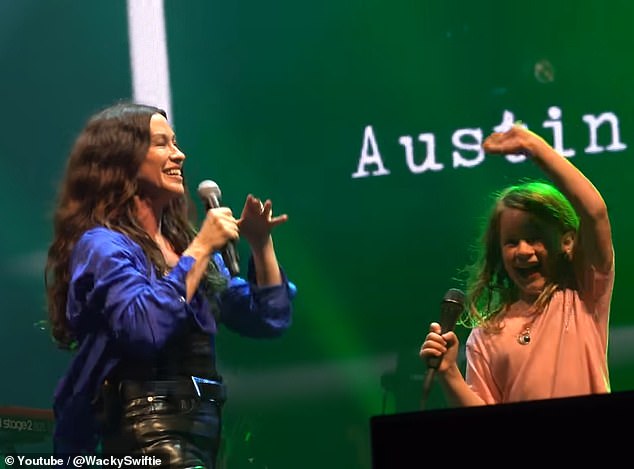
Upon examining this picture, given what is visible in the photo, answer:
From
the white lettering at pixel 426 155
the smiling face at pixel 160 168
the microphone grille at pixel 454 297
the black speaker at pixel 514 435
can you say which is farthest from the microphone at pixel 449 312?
the black speaker at pixel 514 435

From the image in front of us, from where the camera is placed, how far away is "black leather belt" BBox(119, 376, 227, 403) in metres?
2.54

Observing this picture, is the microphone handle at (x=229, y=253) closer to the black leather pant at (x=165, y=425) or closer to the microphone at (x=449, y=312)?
the black leather pant at (x=165, y=425)

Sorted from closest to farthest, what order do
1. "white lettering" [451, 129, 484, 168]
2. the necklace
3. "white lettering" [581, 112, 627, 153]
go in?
1. the necklace
2. "white lettering" [581, 112, 627, 153]
3. "white lettering" [451, 129, 484, 168]

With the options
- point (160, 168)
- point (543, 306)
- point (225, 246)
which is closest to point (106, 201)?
point (160, 168)

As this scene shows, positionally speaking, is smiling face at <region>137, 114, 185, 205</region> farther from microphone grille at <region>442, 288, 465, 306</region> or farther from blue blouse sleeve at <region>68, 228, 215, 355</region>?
microphone grille at <region>442, 288, 465, 306</region>

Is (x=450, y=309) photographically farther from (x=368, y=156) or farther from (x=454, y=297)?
(x=368, y=156)

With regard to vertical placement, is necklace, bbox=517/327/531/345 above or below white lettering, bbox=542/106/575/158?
below

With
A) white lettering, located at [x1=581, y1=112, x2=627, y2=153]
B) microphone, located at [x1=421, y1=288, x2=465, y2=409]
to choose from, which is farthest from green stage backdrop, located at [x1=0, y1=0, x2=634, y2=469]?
microphone, located at [x1=421, y1=288, x2=465, y2=409]

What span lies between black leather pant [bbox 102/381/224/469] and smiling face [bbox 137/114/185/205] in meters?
0.52

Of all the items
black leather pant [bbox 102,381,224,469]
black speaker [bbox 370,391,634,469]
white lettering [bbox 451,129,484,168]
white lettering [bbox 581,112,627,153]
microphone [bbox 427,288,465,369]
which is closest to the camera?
black speaker [bbox 370,391,634,469]

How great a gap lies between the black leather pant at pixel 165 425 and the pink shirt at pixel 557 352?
68cm

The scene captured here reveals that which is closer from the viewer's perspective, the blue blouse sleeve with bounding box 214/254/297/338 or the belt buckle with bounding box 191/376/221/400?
the belt buckle with bounding box 191/376/221/400

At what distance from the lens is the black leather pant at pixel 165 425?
2.50m

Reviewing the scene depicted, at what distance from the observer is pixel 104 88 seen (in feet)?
11.8
